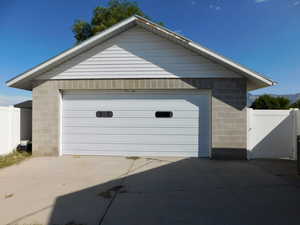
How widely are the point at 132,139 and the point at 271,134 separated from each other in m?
4.85

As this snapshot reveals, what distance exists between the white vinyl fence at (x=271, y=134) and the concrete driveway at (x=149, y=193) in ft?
2.84

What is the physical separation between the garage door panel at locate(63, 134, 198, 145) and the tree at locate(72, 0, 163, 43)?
44.0ft

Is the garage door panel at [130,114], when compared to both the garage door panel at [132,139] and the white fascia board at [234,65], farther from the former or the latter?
the white fascia board at [234,65]

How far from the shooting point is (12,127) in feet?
22.7

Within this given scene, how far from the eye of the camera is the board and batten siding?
254 inches

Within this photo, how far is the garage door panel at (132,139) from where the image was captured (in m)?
6.63

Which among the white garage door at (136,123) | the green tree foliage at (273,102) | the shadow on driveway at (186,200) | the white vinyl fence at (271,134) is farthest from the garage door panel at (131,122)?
the green tree foliage at (273,102)

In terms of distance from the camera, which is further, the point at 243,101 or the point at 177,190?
the point at 243,101

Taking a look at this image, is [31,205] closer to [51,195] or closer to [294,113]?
[51,195]

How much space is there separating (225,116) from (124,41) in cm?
435

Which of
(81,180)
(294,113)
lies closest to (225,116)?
(294,113)

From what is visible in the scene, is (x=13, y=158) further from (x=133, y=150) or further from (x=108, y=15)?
(x=108, y=15)

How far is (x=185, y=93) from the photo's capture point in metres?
6.64

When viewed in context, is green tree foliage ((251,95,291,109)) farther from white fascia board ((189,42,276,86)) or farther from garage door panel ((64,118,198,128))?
garage door panel ((64,118,198,128))
